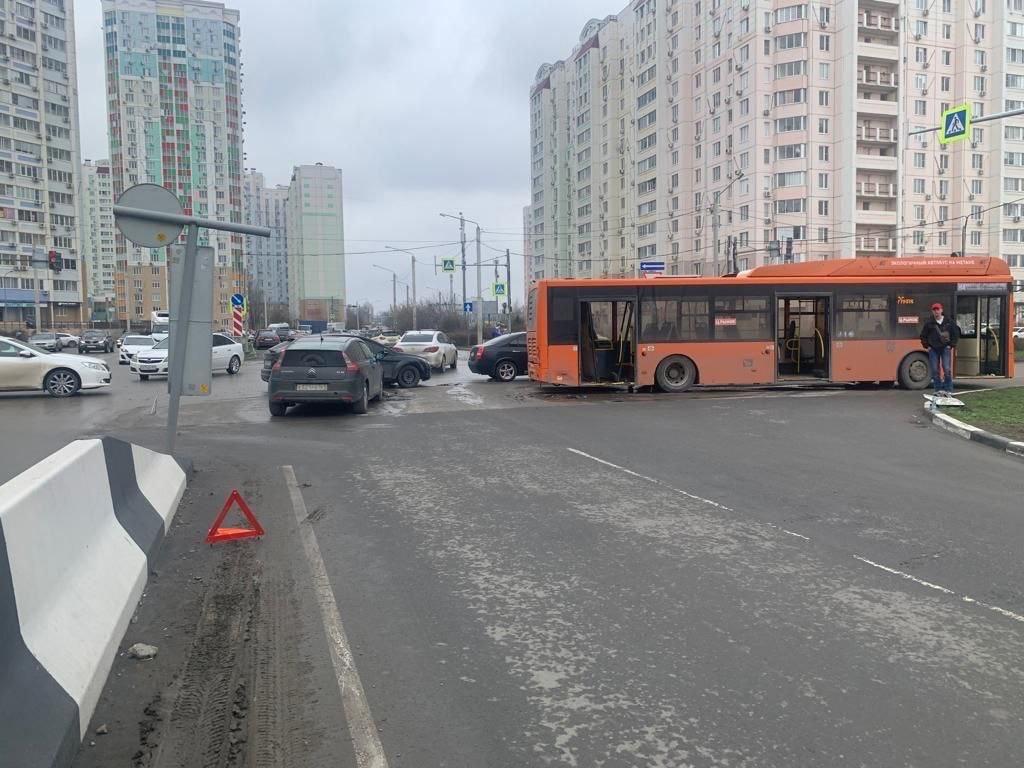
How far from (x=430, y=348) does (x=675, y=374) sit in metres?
13.3

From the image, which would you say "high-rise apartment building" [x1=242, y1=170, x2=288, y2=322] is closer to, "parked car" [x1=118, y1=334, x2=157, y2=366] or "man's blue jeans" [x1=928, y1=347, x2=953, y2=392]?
"parked car" [x1=118, y1=334, x2=157, y2=366]

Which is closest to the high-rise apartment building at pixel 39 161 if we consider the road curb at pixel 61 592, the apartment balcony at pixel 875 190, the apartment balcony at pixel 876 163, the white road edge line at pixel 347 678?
the apartment balcony at pixel 876 163

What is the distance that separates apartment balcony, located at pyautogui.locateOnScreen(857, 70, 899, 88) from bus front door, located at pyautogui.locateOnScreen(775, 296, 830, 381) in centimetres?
6052

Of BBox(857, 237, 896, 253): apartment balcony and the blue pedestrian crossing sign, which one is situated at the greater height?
BBox(857, 237, 896, 253): apartment balcony

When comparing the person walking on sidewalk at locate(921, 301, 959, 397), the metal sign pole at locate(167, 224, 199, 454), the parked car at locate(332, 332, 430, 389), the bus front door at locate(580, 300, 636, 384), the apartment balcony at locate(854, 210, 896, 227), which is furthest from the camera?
the apartment balcony at locate(854, 210, 896, 227)

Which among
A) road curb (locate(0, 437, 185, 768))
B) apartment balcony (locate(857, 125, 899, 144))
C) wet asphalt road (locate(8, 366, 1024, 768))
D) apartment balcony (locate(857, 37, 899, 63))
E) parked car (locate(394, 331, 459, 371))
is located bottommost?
wet asphalt road (locate(8, 366, 1024, 768))

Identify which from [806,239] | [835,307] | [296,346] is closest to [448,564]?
[296,346]

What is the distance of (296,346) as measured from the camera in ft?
54.5

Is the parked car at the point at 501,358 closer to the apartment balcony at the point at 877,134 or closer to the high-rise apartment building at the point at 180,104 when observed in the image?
the high-rise apartment building at the point at 180,104

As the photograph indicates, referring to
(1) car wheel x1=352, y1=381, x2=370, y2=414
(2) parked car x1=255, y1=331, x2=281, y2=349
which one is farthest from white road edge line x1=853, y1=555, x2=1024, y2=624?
(2) parked car x1=255, y1=331, x2=281, y2=349

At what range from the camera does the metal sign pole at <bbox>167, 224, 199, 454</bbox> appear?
9055mm

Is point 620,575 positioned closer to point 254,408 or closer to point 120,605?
point 120,605

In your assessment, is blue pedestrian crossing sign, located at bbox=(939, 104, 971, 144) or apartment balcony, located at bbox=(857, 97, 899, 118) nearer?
blue pedestrian crossing sign, located at bbox=(939, 104, 971, 144)

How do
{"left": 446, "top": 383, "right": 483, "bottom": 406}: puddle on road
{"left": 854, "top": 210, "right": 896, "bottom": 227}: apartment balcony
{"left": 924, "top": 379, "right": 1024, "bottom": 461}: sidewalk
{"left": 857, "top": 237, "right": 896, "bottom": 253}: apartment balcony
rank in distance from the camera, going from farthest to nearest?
{"left": 857, "top": 237, "right": 896, "bottom": 253}: apartment balcony, {"left": 854, "top": 210, "right": 896, "bottom": 227}: apartment balcony, {"left": 446, "top": 383, "right": 483, "bottom": 406}: puddle on road, {"left": 924, "top": 379, "right": 1024, "bottom": 461}: sidewalk
